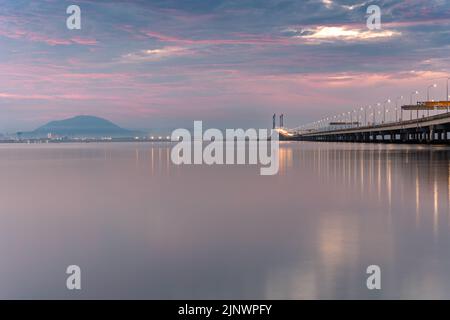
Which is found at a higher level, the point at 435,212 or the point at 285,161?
the point at 285,161

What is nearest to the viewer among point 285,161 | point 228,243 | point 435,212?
point 228,243

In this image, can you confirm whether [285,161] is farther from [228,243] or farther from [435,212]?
[228,243]

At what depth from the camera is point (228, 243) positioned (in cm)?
1317

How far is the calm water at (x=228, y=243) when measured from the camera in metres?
9.43

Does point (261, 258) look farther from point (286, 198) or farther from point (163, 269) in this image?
point (286, 198)

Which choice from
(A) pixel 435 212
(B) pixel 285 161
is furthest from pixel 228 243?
(B) pixel 285 161

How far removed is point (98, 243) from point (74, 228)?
107 inches

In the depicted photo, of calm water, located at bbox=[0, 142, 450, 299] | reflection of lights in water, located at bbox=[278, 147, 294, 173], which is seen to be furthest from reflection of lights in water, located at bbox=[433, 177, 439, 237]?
reflection of lights in water, located at bbox=[278, 147, 294, 173]

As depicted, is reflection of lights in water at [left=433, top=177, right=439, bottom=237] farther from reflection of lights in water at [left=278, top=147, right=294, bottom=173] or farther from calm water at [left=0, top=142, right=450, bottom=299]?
reflection of lights in water at [left=278, top=147, right=294, bottom=173]

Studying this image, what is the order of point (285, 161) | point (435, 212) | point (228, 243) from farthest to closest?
point (285, 161), point (435, 212), point (228, 243)

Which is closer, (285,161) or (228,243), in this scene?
(228,243)

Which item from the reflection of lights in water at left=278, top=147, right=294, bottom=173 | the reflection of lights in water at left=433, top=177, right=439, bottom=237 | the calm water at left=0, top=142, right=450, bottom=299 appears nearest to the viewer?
the calm water at left=0, top=142, right=450, bottom=299

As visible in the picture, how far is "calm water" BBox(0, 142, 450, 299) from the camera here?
9430 millimetres

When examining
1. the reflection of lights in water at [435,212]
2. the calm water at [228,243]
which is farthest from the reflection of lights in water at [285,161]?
the calm water at [228,243]
